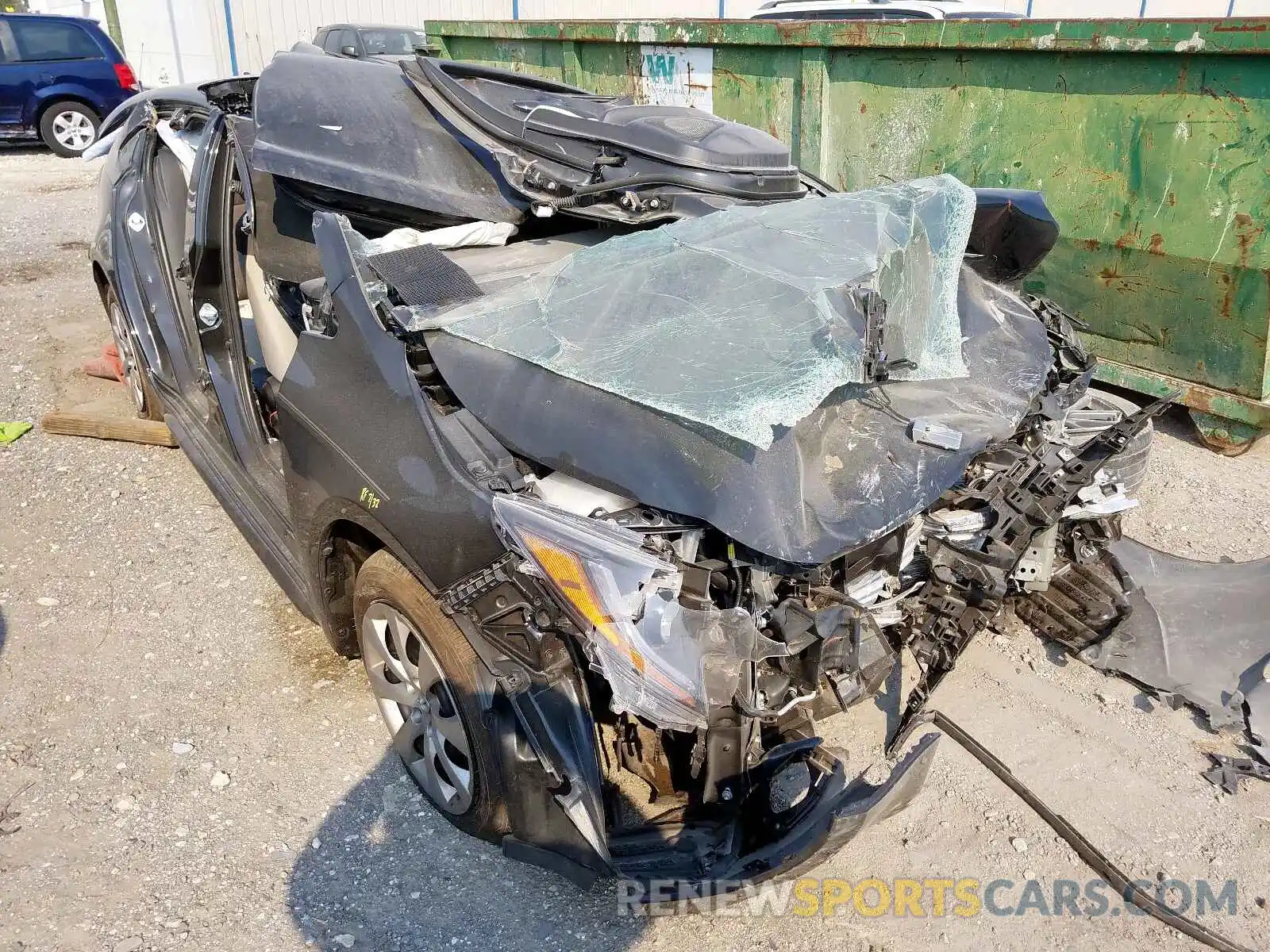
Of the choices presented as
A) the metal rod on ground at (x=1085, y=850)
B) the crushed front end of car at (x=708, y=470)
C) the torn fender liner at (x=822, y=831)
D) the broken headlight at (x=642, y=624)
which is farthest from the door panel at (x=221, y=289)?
the metal rod on ground at (x=1085, y=850)

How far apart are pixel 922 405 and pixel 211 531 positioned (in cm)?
298

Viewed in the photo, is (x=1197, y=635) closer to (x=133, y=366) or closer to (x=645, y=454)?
(x=645, y=454)

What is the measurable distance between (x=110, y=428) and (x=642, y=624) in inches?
148

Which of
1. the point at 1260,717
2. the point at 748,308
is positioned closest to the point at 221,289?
the point at 748,308

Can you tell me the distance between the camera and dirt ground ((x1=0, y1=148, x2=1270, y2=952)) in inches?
92.0

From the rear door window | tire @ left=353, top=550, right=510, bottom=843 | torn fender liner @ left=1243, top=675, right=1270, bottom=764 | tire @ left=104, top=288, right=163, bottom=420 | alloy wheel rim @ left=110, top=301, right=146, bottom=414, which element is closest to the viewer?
tire @ left=353, top=550, right=510, bottom=843

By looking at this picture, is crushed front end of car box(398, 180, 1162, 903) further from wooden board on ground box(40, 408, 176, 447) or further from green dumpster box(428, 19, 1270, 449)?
wooden board on ground box(40, 408, 176, 447)

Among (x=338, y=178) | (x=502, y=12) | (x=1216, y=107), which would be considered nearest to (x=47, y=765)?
(x=338, y=178)

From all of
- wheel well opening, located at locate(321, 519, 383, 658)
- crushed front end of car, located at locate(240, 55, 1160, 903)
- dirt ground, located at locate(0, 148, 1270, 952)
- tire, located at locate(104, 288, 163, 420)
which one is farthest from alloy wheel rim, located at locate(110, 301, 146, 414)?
wheel well opening, located at locate(321, 519, 383, 658)

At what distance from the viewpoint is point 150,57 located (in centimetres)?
1977

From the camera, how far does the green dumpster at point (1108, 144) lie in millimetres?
4555

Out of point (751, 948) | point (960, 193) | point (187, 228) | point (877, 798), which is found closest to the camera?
point (877, 798)

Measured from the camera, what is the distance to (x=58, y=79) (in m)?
12.5

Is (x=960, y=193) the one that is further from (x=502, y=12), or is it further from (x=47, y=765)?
(x=502, y=12)
